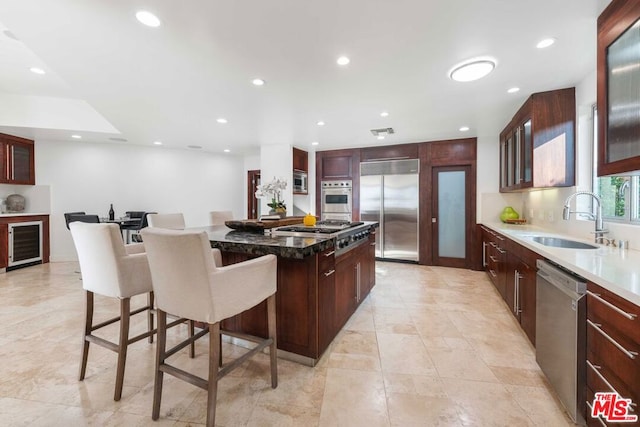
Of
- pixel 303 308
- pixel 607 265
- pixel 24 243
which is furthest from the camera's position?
pixel 24 243

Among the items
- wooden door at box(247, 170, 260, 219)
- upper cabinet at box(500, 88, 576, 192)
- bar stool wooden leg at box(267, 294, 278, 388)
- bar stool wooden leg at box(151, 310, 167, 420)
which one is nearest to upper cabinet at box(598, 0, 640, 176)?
upper cabinet at box(500, 88, 576, 192)

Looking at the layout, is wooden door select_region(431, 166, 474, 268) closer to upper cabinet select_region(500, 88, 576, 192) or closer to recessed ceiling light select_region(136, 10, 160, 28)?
upper cabinet select_region(500, 88, 576, 192)

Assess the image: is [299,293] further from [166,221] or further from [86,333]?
[166,221]

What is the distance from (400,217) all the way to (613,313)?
3983 mm

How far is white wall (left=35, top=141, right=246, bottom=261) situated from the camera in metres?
5.33

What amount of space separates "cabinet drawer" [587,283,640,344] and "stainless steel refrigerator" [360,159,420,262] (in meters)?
3.74

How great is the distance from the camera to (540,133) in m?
2.78

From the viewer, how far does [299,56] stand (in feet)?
6.96

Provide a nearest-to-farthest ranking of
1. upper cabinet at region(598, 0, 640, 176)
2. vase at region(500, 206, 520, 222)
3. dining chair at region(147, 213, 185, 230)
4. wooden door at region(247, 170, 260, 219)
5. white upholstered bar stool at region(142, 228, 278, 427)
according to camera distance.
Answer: white upholstered bar stool at region(142, 228, 278, 427)
upper cabinet at region(598, 0, 640, 176)
dining chair at region(147, 213, 185, 230)
vase at region(500, 206, 520, 222)
wooden door at region(247, 170, 260, 219)

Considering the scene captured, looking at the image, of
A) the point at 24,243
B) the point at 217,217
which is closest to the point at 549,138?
the point at 217,217

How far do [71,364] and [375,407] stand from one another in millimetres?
2225

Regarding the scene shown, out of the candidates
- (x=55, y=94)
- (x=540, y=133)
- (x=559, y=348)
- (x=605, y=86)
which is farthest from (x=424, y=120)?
(x=55, y=94)

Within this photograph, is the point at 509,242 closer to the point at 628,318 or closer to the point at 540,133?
the point at 540,133

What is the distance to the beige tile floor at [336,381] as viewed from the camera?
1474 mm
